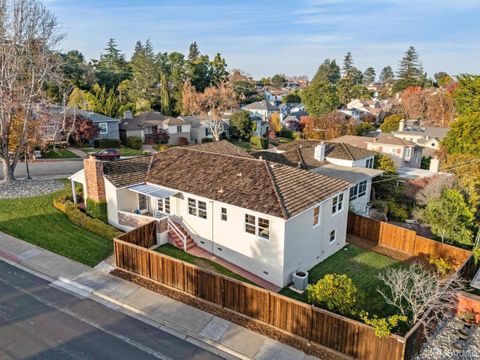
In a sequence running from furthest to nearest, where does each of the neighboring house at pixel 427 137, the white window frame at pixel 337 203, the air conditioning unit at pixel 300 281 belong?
1. the neighboring house at pixel 427 137
2. the white window frame at pixel 337 203
3. the air conditioning unit at pixel 300 281

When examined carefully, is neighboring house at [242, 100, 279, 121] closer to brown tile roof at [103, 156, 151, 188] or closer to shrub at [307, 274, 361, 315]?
brown tile roof at [103, 156, 151, 188]

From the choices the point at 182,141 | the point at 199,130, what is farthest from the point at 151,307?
the point at 199,130

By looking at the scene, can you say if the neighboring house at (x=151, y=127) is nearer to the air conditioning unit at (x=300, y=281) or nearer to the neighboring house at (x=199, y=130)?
the neighboring house at (x=199, y=130)

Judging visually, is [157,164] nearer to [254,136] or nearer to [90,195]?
[90,195]

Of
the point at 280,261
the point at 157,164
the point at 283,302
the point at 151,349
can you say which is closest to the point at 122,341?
the point at 151,349

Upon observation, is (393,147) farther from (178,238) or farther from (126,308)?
(126,308)

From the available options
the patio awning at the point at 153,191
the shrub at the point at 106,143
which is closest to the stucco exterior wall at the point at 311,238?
the patio awning at the point at 153,191
